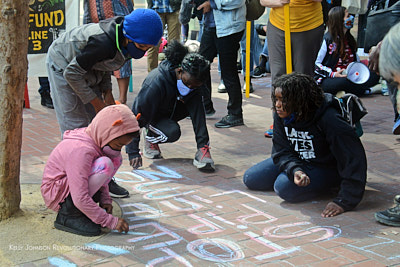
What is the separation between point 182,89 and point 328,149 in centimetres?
146

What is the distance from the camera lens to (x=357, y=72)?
682cm

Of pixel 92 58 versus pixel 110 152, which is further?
pixel 92 58

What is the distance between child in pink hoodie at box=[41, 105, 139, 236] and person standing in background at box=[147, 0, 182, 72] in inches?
170

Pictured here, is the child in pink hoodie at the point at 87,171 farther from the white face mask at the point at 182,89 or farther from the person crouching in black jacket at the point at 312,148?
the white face mask at the point at 182,89

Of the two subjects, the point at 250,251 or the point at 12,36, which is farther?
the point at 12,36

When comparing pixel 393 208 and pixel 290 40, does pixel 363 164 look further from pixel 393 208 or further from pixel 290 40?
→ pixel 290 40

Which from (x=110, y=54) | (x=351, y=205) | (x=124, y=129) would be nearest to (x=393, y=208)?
(x=351, y=205)

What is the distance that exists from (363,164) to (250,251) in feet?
3.47

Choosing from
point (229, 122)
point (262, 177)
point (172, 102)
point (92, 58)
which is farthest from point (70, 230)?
point (229, 122)

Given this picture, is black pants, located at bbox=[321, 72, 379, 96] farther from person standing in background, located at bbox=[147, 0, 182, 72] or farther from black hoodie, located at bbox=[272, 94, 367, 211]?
black hoodie, located at bbox=[272, 94, 367, 211]

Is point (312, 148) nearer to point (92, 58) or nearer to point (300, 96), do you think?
point (300, 96)

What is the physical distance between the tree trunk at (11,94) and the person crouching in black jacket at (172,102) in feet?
4.02

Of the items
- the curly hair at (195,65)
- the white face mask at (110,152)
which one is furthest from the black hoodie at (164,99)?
the white face mask at (110,152)

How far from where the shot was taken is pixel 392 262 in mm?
3010
